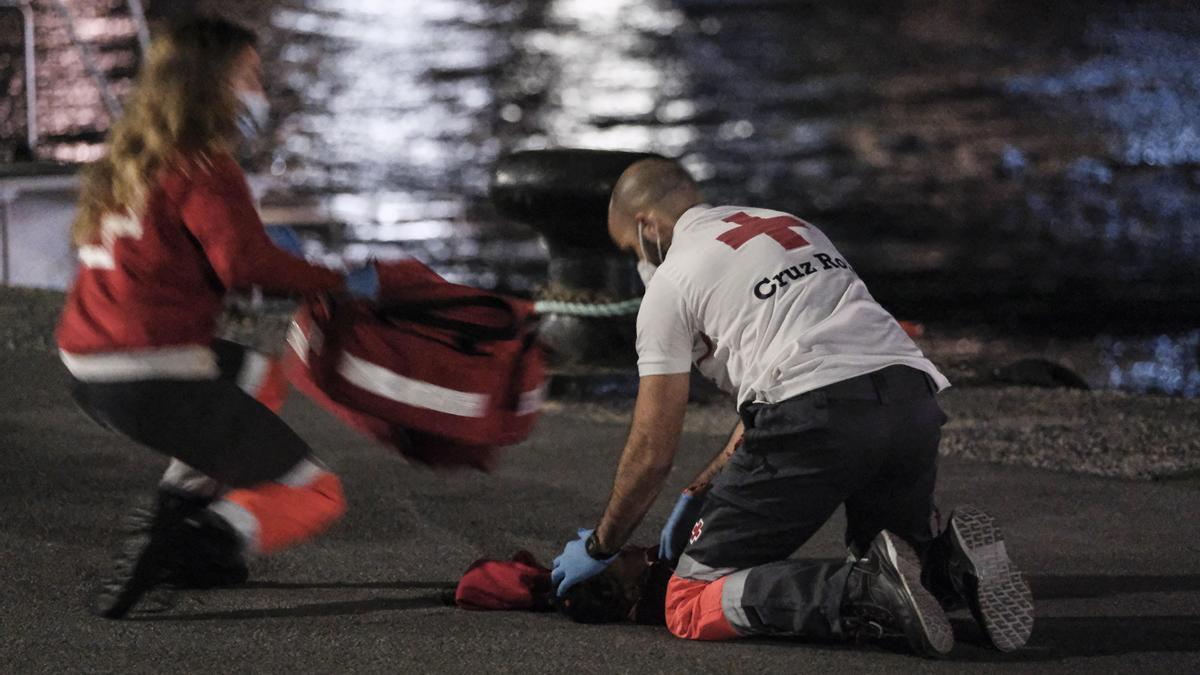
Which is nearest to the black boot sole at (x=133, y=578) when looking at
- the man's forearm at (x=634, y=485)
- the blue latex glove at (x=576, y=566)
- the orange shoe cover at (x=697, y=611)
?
the blue latex glove at (x=576, y=566)

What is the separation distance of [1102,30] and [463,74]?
6.72 metres

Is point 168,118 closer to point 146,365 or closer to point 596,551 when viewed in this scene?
point 146,365

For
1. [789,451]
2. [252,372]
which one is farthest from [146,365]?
[789,451]

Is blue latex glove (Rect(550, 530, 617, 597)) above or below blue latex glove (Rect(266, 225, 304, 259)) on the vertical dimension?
below

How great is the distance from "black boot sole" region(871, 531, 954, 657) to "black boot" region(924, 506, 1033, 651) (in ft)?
0.39

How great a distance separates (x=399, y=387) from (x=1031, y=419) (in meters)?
3.61

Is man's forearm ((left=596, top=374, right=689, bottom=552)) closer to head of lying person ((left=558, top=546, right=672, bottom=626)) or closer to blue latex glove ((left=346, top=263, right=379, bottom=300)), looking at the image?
head of lying person ((left=558, top=546, right=672, bottom=626))

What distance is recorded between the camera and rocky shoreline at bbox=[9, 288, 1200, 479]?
19.7 feet

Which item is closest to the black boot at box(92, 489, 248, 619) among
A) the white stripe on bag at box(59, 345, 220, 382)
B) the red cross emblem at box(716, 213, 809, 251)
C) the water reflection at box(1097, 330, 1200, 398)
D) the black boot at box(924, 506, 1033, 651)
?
the white stripe on bag at box(59, 345, 220, 382)

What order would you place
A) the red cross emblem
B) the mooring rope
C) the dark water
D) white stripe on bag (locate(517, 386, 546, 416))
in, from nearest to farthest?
1. the red cross emblem
2. white stripe on bag (locate(517, 386, 546, 416))
3. the mooring rope
4. the dark water

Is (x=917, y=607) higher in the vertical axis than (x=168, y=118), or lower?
lower

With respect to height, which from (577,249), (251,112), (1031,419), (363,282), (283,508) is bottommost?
(1031,419)

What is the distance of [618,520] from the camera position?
3643 millimetres

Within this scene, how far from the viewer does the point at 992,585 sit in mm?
3525
